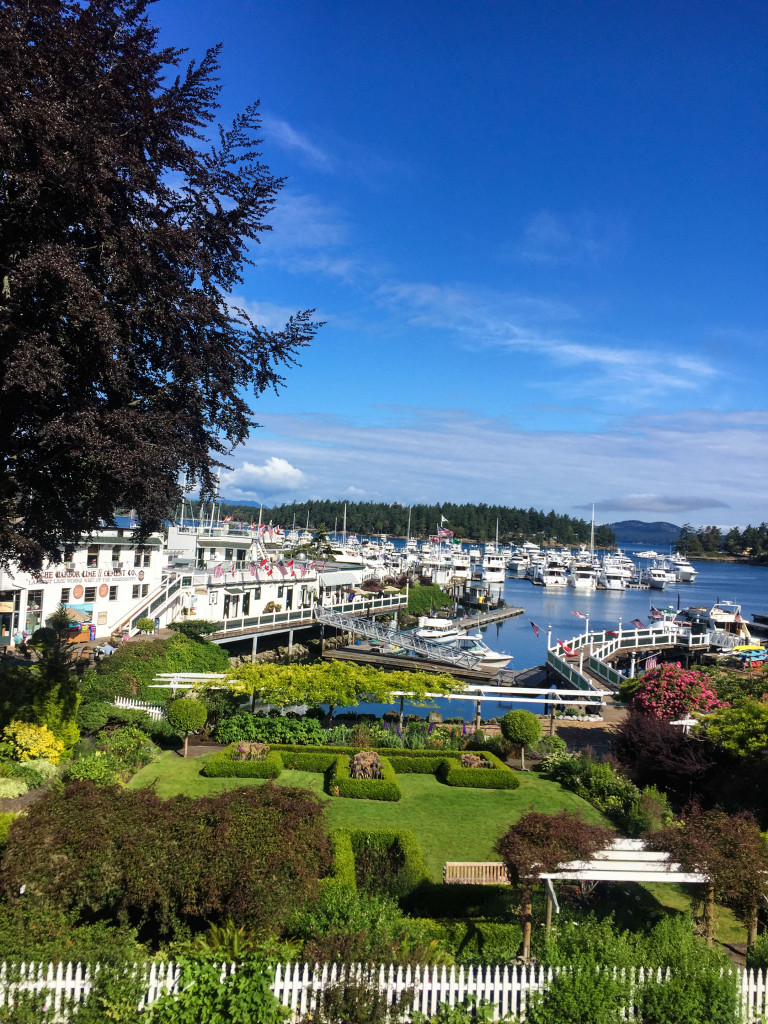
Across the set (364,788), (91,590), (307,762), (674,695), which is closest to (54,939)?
(364,788)

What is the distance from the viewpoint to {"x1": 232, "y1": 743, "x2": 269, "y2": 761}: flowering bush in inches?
726

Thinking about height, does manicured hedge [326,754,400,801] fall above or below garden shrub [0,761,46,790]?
below

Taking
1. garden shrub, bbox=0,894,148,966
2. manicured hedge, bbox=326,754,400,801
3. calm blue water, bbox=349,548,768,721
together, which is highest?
garden shrub, bbox=0,894,148,966

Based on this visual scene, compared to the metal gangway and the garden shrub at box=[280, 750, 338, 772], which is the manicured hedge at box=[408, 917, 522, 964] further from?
the metal gangway

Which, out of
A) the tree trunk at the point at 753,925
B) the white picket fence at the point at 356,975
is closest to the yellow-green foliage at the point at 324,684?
the tree trunk at the point at 753,925

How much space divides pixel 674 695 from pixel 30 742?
1688 centimetres

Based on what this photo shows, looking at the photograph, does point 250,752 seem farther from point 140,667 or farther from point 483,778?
point 140,667

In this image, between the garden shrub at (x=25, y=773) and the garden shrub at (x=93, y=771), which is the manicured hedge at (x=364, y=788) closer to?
the garden shrub at (x=93, y=771)

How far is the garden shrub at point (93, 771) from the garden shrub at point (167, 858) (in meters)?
6.50

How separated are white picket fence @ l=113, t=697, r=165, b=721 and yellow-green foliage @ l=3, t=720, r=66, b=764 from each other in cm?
592

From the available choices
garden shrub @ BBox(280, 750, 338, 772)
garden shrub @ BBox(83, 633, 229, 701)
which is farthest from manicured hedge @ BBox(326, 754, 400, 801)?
garden shrub @ BBox(83, 633, 229, 701)

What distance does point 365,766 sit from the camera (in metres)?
17.8

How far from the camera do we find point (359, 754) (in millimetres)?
18156

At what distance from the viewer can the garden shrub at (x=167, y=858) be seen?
7.96 m
